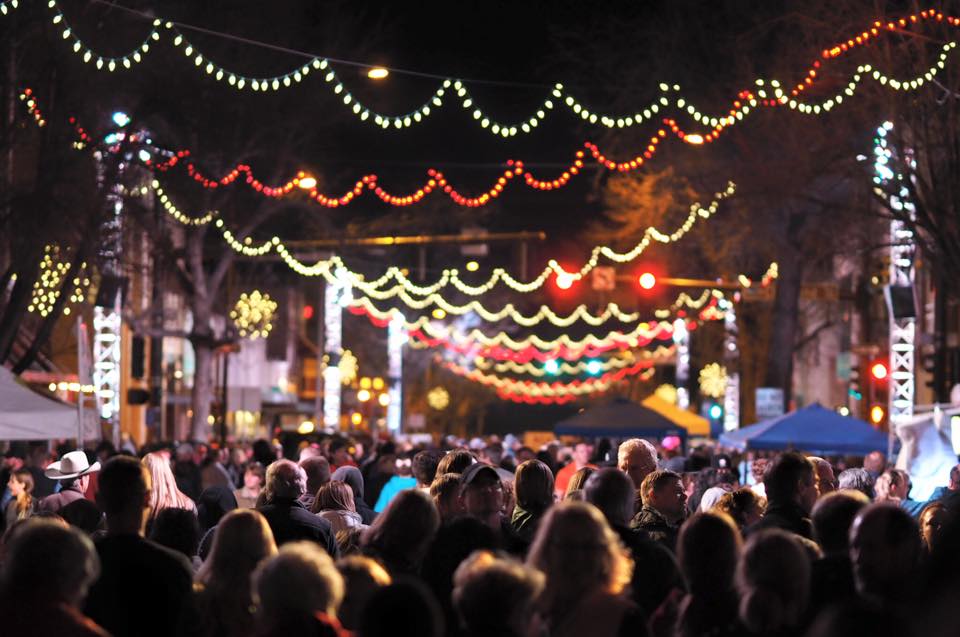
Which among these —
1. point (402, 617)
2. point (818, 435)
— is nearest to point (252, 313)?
point (818, 435)

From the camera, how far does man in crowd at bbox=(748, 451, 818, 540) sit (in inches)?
372

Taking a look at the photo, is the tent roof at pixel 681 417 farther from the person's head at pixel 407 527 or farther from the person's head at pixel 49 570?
the person's head at pixel 49 570

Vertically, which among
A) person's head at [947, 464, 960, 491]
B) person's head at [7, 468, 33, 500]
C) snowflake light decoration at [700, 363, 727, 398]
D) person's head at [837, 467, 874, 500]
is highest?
snowflake light decoration at [700, 363, 727, 398]

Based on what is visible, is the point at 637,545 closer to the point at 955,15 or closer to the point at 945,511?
the point at 945,511

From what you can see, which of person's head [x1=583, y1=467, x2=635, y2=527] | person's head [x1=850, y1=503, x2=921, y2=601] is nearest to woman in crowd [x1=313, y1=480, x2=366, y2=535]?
person's head [x1=583, y1=467, x2=635, y2=527]

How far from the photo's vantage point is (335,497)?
36.3 feet

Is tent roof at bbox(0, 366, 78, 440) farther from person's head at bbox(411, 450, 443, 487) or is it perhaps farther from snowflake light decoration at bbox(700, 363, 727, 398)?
snowflake light decoration at bbox(700, 363, 727, 398)

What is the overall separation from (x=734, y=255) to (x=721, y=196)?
7264 millimetres

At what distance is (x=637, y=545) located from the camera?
7.93m

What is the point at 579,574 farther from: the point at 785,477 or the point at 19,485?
the point at 19,485

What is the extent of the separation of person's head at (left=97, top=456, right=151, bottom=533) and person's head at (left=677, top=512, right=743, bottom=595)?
84.4 inches

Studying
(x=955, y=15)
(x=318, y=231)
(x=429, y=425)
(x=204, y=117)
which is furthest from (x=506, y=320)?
(x=955, y=15)

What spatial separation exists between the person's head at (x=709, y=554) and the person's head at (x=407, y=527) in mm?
1252

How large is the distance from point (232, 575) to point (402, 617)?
2168mm
